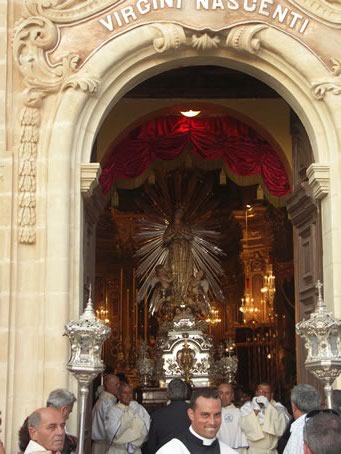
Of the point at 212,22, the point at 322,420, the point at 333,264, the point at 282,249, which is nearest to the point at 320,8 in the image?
the point at 212,22

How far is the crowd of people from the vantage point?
438 centimetres

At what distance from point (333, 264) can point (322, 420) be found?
17.4 ft

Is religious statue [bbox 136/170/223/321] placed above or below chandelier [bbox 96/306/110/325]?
above

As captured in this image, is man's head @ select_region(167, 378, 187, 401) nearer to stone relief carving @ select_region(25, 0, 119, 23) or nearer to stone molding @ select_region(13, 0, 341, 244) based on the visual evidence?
stone molding @ select_region(13, 0, 341, 244)

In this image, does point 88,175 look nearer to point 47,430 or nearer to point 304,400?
point 304,400

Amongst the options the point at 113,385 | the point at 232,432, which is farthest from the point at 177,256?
the point at 232,432

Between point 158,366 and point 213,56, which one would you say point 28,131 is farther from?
point 158,366

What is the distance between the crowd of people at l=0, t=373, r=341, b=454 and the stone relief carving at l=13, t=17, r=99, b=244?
225cm

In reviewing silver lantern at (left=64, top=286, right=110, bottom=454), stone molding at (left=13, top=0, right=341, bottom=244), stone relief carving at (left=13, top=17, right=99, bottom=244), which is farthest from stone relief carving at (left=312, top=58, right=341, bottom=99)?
silver lantern at (left=64, top=286, right=110, bottom=454)

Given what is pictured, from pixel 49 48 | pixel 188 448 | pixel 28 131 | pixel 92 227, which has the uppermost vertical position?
pixel 49 48

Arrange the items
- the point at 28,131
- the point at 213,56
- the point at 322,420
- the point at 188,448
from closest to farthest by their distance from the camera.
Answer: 1. the point at 322,420
2. the point at 188,448
3. the point at 28,131
4. the point at 213,56

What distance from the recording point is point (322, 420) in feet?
10.7

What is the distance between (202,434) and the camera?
14.6 feet

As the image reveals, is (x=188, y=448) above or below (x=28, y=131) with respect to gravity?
below
